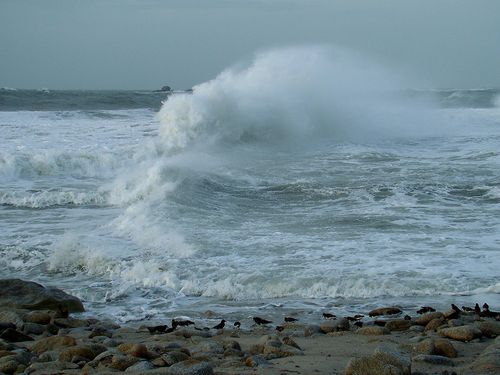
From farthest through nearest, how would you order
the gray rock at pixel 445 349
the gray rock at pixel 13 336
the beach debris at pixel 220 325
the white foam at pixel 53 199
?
the white foam at pixel 53 199 < the beach debris at pixel 220 325 < the gray rock at pixel 13 336 < the gray rock at pixel 445 349

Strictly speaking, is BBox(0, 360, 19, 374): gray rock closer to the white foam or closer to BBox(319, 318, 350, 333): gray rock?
BBox(319, 318, 350, 333): gray rock

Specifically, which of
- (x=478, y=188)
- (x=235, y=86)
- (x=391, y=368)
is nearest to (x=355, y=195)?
(x=478, y=188)

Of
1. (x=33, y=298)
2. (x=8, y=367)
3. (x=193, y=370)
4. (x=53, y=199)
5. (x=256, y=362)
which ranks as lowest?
(x=53, y=199)

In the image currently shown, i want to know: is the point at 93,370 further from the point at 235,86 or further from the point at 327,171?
the point at 235,86

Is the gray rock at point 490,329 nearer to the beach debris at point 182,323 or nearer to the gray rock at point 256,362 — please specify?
the gray rock at point 256,362

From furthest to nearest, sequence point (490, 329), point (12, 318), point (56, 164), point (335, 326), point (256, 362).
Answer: point (56, 164)
point (12, 318)
point (335, 326)
point (490, 329)
point (256, 362)

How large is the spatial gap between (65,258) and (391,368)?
18.1 feet

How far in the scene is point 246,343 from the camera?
4852 millimetres

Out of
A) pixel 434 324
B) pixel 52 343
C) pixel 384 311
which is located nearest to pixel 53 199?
pixel 52 343

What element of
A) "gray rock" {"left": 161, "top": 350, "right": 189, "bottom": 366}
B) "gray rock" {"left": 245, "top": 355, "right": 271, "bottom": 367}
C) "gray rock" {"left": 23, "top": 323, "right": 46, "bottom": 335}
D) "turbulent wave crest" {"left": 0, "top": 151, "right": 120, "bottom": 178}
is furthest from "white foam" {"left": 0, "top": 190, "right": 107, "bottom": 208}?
"gray rock" {"left": 245, "top": 355, "right": 271, "bottom": 367}

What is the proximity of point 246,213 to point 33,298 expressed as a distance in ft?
16.4

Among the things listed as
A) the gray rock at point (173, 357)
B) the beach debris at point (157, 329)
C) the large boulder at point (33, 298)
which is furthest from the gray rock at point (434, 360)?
the large boulder at point (33, 298)

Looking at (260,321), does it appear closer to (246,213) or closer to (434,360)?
(434,360)

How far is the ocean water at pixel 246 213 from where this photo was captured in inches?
→ 264
